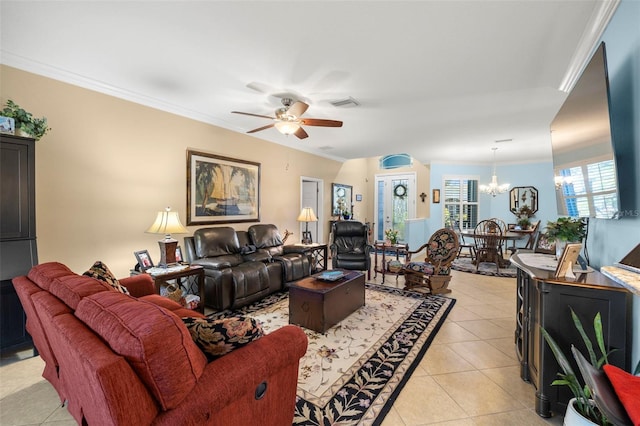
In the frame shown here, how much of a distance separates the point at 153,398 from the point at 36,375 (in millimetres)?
2125

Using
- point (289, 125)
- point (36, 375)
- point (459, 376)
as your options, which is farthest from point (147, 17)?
point (459, 376)

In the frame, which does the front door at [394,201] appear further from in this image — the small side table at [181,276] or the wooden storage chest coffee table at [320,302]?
the small side table at [181,276]

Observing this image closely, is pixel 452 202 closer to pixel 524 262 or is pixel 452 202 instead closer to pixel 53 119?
pixel 524 262

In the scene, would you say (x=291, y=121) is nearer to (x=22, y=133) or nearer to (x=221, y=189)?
(x=221, y=189)

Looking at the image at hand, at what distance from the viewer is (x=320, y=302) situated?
284 cm

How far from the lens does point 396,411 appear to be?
70.9 inches

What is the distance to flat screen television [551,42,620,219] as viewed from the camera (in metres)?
1.58

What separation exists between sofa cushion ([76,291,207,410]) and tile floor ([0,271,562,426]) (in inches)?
51.3

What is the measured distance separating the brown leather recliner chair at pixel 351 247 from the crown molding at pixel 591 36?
3.45m

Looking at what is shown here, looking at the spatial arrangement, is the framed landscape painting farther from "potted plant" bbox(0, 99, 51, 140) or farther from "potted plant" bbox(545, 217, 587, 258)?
"potted plant" bbox(545, 217, 587, 258)

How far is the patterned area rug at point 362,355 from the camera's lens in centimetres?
182

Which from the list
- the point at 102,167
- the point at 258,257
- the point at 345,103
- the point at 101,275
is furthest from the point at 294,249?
the point at 101,275

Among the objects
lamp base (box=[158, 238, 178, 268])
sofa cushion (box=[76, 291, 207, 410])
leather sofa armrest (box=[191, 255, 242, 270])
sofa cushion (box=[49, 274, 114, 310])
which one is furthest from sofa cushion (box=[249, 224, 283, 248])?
sofa cushion (box=[76, 291, 207, 410])

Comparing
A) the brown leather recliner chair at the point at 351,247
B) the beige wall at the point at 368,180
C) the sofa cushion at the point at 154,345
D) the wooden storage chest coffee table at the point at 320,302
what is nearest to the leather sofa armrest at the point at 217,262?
the wooden storage chest coffee table at the point at 320,302
